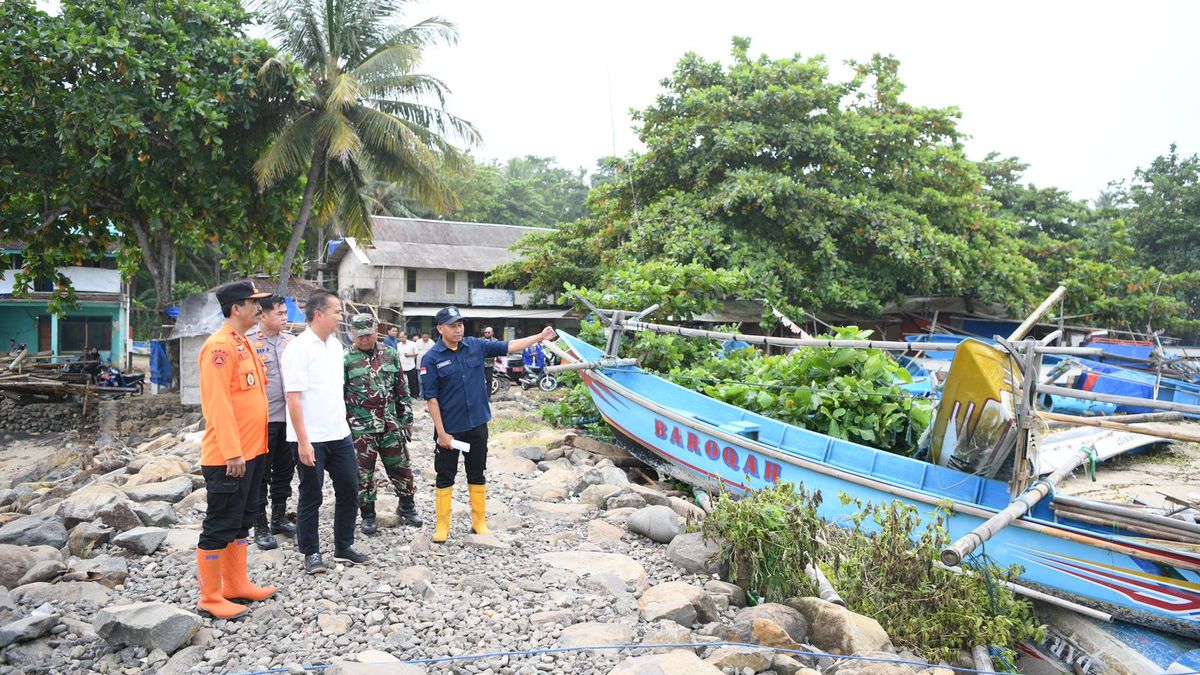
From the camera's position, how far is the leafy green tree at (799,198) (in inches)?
613

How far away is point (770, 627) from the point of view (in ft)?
12.8

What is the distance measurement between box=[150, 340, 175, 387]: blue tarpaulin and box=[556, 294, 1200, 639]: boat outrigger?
1472 centimetres

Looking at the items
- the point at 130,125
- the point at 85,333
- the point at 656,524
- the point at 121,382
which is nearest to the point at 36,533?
the point at 656,524

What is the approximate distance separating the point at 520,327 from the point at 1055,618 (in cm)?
2288

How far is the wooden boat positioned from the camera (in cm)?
486

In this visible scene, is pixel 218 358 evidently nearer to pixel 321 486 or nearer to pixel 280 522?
Answer: pixel 321 486

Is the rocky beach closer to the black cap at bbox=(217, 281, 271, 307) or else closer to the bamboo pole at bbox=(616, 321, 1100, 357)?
the black cap at bbox=(217, 281, 271, 307)

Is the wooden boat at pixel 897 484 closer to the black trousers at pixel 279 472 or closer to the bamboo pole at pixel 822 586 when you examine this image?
the bamboo pole at pixel 822 586

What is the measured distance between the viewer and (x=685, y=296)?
12.4 m

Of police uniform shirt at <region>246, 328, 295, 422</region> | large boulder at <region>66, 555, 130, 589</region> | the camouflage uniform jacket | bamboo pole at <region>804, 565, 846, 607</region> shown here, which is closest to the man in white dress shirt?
police uniform shirt at <region>246, 328, 295, 422</region>

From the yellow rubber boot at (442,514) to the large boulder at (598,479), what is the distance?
2.17 m

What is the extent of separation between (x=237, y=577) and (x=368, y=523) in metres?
1.42

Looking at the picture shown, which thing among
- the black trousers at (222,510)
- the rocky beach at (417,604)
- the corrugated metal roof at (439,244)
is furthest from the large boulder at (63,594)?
the corrugated metal roof at (439,244)

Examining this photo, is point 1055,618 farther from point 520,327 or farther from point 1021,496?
point 520,327
